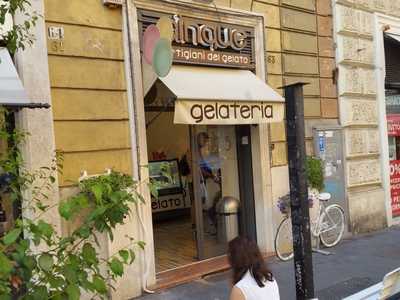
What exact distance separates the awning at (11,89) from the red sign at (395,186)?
800 cm

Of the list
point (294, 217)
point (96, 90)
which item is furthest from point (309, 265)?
point (96, 90)

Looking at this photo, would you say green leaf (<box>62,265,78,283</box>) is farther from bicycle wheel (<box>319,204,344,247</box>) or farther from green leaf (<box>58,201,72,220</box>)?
bicycle wheel (<box>319,204,344,247</box>)

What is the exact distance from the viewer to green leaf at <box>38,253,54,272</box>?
1657mm

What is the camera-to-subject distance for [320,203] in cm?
828

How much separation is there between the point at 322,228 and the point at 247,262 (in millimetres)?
5431

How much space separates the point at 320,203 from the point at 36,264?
23.1ft

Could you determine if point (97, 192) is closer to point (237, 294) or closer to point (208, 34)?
point (237, 294)

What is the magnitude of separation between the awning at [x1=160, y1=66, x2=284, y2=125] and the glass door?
84 centimetres

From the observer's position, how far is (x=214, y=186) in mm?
8016

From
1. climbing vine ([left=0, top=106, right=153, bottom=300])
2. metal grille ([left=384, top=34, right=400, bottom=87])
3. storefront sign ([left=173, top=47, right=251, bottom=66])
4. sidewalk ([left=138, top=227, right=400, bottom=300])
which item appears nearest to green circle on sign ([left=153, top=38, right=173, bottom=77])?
storefront sign ([left=173, top=47, right=251, bottom=66])

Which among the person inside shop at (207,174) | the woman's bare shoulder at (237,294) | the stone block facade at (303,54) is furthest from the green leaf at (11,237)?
the stone block facade at (303,54)

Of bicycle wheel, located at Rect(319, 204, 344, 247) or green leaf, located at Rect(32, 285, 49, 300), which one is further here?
bicycle wheel, located at Rect(319, 204, 344, 247)

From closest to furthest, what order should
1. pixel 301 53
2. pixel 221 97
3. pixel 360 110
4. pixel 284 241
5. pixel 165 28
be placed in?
pixel 165 28
pixel 221 97
pixel 284 241
pixel 301 53
pixel 360 110

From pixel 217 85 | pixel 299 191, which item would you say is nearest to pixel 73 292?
pixel 299 191
